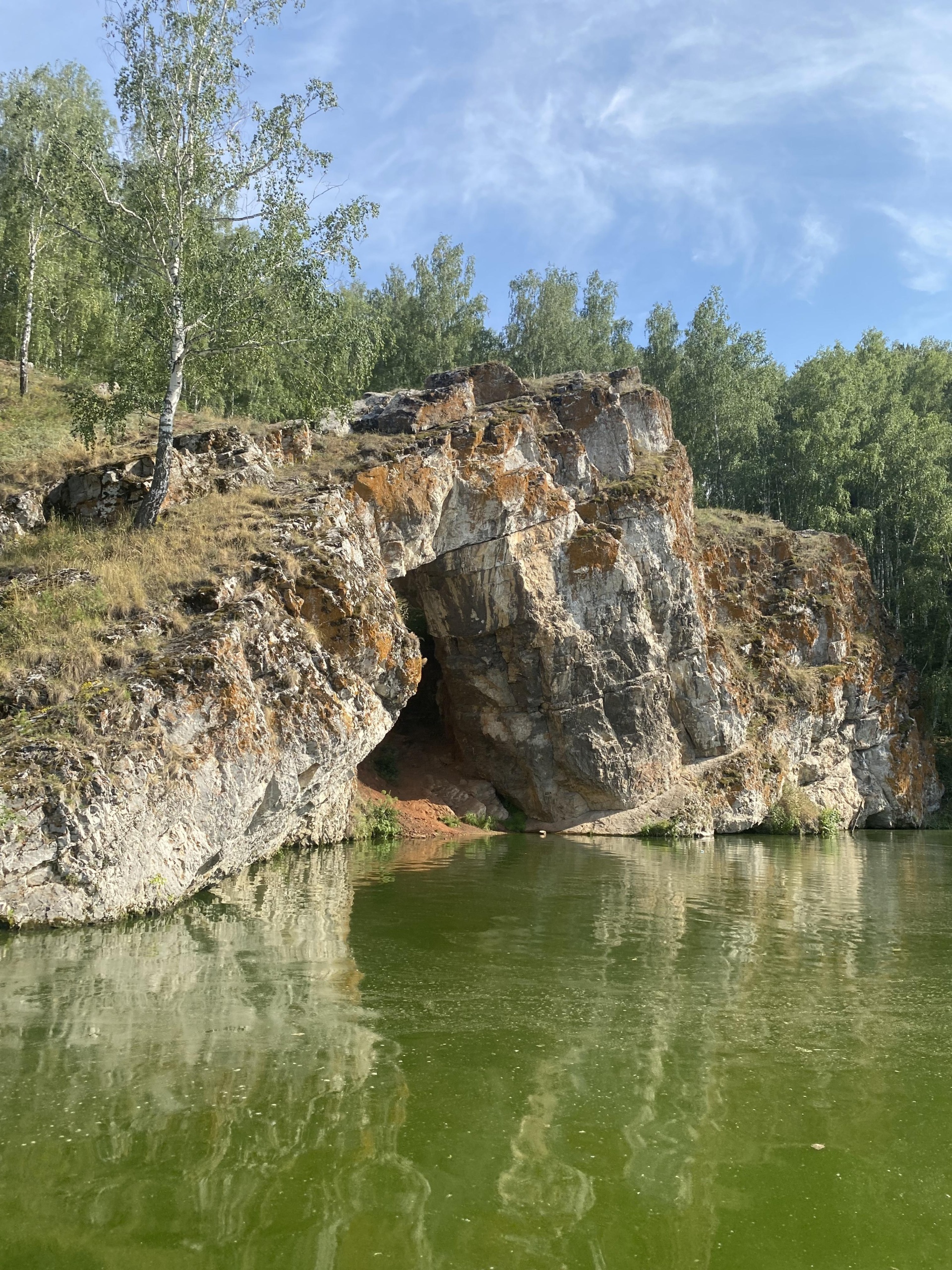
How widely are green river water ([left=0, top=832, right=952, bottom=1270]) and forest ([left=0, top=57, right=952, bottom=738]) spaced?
1451 centimetres

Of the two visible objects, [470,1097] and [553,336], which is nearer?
[470,1097]

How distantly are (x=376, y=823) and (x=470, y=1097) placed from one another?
18.6m

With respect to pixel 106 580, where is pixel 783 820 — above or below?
below

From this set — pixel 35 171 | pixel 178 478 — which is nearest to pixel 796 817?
pixel 178 478

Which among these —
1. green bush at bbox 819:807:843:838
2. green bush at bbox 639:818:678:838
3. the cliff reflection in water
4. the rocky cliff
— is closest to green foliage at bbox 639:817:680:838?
green bush at bbox 639:818:678:838

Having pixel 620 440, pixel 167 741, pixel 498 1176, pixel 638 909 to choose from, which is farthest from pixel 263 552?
pixel 620 440

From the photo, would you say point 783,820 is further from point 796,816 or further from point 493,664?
point 493,664

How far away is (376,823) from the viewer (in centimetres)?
2419

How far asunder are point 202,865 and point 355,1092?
7.77 m

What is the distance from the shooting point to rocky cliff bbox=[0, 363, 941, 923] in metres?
12.1

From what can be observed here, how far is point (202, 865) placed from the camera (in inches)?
509

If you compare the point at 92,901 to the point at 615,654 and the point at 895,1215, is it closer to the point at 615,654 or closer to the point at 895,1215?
the point at 895,1215

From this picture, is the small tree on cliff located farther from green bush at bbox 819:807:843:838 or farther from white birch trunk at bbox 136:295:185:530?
green bush at bbox 819:807:843:838

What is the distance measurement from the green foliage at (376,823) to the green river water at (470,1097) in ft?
37.9
